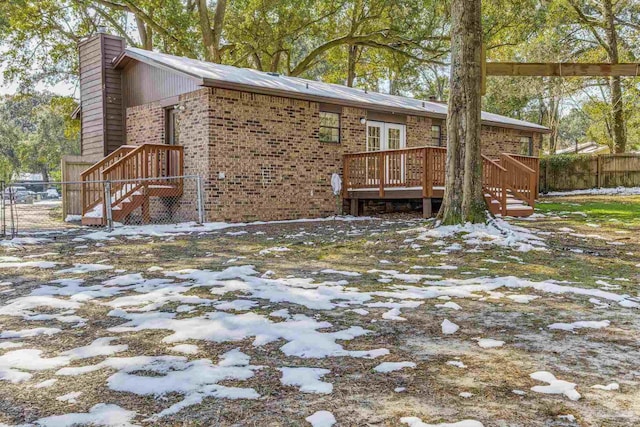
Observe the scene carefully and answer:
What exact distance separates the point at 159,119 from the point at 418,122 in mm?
7781

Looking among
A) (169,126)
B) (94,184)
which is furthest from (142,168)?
(169,126)

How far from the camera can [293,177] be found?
45.5 ft

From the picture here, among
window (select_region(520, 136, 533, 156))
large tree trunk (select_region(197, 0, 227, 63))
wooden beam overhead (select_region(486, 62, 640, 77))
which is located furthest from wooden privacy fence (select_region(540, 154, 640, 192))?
wooden beam overhead (select_region(486, 62, 640, 77))

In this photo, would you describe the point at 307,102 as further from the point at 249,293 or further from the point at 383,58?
the point at 383,58

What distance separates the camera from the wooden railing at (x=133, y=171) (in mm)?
12031

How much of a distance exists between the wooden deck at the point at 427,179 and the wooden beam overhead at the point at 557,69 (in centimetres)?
A: 337

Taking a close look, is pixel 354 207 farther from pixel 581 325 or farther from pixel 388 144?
pixel 581 325

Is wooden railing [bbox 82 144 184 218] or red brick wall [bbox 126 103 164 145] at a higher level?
red brick wall [bbox 126 103 164 145]

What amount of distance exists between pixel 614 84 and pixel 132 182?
22751 millimetres

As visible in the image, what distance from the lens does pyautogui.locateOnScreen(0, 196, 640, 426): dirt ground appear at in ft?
7.97

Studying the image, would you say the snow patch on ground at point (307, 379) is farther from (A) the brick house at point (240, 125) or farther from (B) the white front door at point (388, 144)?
(B) the white front door at point (388, 144)

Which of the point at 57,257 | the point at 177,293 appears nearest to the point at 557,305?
the point at 177,293

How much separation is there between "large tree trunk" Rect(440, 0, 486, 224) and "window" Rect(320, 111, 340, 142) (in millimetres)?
6424

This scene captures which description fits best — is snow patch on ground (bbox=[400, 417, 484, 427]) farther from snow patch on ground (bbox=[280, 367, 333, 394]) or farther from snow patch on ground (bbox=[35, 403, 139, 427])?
snow patch on ground (bbox=[35, 403, 139, 427])
